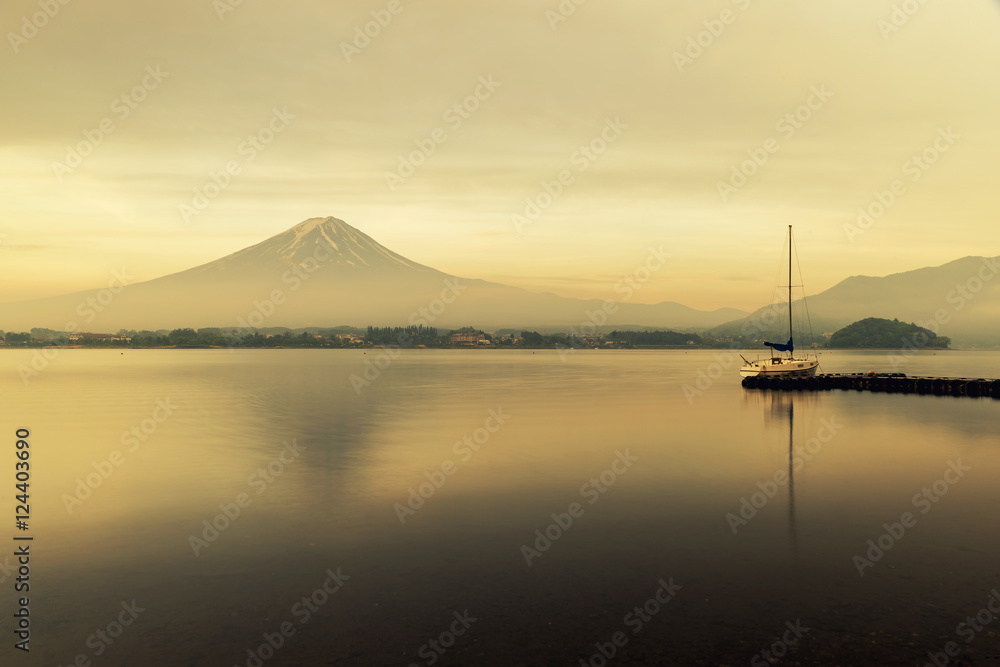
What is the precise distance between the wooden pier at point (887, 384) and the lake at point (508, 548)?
37179mm

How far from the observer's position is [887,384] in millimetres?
75250

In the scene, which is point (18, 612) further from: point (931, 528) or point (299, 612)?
point (931, 528)

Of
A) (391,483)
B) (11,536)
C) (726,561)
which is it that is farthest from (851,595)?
(11,536)

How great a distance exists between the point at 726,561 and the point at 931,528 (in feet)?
24.1

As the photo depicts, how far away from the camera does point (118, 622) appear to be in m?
11.9
